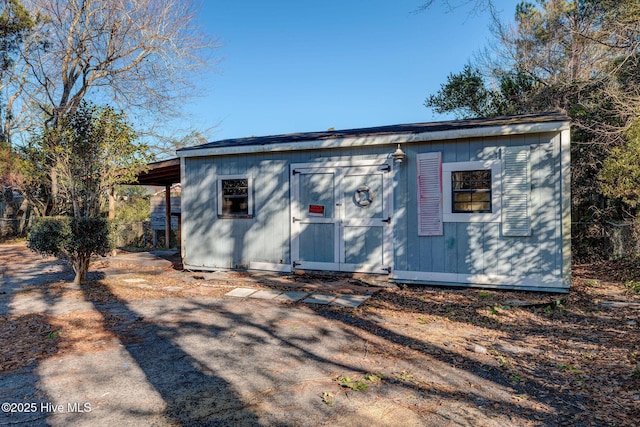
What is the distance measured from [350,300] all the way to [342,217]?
5.97ft

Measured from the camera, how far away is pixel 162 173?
941cm

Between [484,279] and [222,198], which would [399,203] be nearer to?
[484,279]

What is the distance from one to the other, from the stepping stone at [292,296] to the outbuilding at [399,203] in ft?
4.12

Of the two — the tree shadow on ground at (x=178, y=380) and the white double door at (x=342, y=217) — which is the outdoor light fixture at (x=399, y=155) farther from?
the tree shadow on ground at (x=178, y=380)

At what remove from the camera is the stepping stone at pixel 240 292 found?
569cm

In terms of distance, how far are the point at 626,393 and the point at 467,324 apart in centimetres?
175

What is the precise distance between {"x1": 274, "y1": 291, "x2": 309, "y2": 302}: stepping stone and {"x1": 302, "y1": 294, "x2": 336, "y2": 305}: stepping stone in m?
0.12

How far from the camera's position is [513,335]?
400cm

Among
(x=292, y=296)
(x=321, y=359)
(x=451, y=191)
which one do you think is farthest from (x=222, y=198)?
(x=321, y=359)

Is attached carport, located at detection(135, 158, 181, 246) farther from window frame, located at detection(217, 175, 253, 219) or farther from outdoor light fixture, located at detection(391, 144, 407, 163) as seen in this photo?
outdoor light fixture, located at detection(391, 144, 407, 163)

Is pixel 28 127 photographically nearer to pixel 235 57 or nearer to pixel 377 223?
pixel 235 57

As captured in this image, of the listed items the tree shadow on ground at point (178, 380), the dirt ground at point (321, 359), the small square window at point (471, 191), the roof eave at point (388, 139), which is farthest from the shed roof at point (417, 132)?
the tree shadow on ground at point (178, 380)

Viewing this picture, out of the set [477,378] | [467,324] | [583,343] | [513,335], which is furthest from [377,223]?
[477,378]

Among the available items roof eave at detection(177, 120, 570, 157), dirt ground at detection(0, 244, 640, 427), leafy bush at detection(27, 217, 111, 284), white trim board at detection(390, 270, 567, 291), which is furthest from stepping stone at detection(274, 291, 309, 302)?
leafy bush at detection(27, 217, 111, 284)
